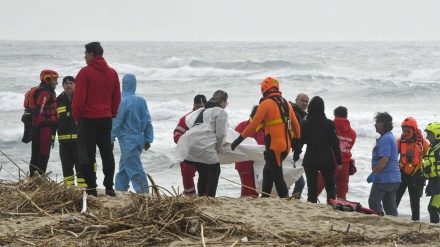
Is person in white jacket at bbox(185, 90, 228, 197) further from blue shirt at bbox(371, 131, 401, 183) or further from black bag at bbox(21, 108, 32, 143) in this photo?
black bag at bbox(21, 108, 32, 143)

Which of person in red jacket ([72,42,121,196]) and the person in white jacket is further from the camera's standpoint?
the person in white jacket

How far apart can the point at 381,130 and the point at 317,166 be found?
3.34 feet

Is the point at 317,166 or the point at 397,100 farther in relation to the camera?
the point at 397,100

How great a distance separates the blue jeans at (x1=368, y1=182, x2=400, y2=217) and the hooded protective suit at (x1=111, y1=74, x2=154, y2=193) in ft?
9.30

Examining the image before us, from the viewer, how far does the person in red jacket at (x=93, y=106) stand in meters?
8.05

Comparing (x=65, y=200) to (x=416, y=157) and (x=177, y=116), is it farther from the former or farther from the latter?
(x=177, y=116)

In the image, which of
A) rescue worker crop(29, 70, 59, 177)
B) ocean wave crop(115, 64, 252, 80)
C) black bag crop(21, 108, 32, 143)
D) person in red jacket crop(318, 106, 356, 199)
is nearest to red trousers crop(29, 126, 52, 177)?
rescue worker crop(29, 70, 59, 177)

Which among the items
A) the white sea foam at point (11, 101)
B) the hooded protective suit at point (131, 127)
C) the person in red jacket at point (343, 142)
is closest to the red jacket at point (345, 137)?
the person in red jacket at point (343, 142)

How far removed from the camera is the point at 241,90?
37.4 m

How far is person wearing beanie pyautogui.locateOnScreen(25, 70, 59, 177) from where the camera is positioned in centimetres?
963

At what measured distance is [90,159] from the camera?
8352mm

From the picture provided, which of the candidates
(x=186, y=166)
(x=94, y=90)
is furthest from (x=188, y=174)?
(x=94, y=90)

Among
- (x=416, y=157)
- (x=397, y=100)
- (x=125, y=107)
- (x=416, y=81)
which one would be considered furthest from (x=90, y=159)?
(x=416, y=81)

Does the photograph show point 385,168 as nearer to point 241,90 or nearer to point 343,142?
point 343,142
